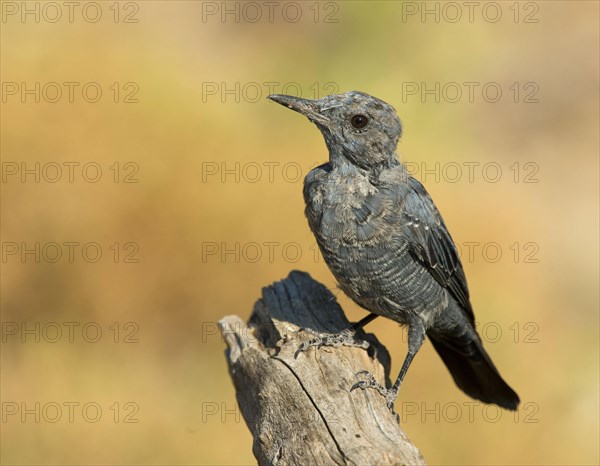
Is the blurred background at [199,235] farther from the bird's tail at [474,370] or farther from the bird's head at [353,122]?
the bird's head at [353,122]

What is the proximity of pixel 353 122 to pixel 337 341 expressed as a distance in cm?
153

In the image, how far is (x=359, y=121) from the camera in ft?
19.2

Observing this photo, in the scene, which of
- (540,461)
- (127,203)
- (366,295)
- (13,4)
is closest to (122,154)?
(127,203)

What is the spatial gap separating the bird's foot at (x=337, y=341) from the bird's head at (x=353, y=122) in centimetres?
121

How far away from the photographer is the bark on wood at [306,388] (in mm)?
4855

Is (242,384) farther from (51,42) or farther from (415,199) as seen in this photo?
(51,42)

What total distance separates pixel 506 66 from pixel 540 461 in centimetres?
620

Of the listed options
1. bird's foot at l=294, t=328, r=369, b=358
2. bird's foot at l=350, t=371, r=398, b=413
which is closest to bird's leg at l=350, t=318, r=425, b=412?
bird's foot at l=350, t=371, r=398, b=413

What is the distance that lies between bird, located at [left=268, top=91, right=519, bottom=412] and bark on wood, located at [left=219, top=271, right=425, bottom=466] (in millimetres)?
193

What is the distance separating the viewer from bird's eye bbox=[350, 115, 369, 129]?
5.86 m

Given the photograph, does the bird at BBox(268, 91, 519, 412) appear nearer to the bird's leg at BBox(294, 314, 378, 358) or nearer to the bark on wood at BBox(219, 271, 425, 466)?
the bird's leg at BBox(294, 314, 378, 358)

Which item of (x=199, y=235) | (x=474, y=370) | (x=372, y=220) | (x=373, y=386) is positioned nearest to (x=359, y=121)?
(x=372, y=220)

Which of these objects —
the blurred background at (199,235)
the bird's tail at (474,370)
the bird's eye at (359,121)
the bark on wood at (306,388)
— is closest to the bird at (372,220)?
the bird's eye at (359,121)

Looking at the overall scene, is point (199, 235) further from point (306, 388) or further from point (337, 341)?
point (306, 388)
